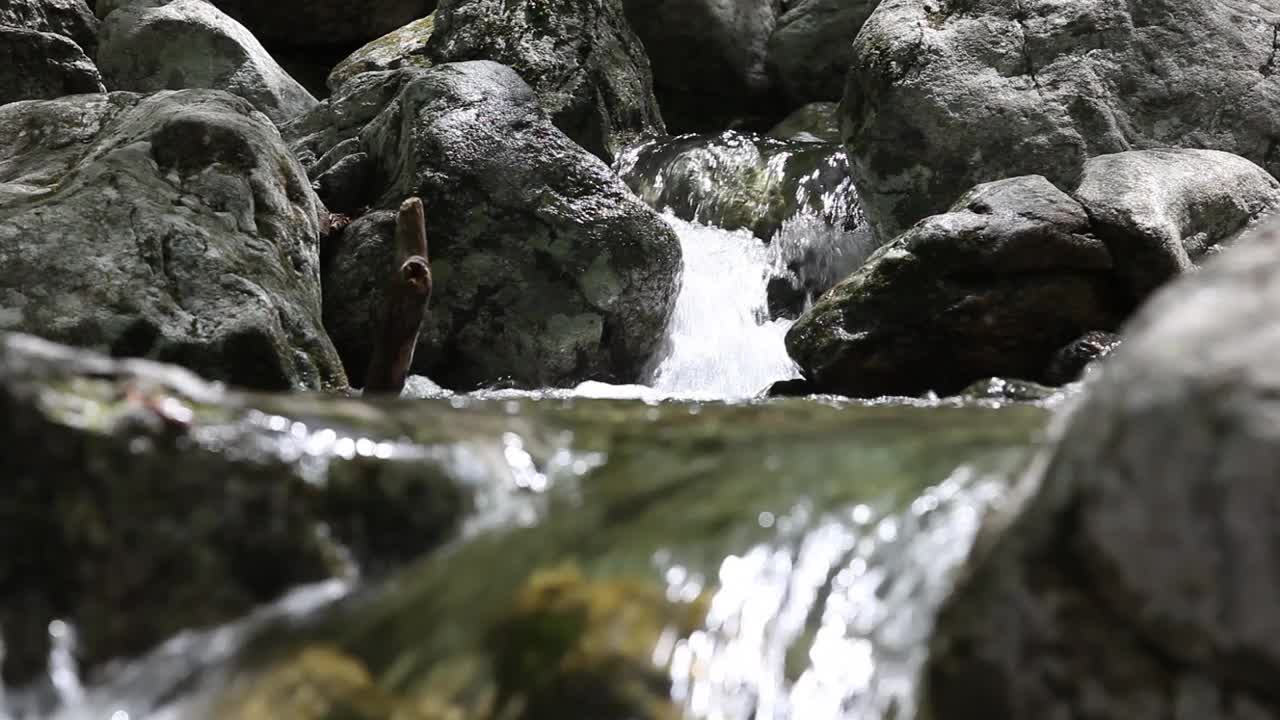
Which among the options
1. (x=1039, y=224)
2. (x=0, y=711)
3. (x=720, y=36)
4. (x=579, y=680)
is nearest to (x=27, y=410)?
(x=0, y=711)

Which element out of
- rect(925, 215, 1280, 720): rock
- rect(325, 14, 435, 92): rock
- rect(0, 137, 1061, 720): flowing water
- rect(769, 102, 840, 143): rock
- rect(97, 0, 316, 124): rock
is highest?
rect(925, 215, 1280, 720): rock

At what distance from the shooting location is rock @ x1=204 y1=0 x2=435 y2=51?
17.9m

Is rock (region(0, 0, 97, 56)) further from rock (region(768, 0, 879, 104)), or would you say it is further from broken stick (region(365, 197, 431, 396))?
rock (region(768, 0, 879, 104))

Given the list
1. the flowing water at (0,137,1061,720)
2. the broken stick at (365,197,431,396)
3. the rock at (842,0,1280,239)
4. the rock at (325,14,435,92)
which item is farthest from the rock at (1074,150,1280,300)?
the rock at (325,14,435,92)

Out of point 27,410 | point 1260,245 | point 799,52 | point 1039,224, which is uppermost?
point 1260,245

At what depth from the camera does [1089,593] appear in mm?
1737

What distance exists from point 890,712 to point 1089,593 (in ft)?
1.52

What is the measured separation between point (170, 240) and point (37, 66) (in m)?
4.97

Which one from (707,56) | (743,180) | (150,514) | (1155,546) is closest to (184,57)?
(743,180)

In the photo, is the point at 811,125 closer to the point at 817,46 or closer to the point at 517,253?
the point at 817,46

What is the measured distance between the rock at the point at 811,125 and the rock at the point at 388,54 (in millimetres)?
4327

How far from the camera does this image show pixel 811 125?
48.5 feet

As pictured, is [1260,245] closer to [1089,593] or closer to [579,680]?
[1089,593]

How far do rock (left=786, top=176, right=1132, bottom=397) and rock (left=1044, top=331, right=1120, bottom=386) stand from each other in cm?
12
